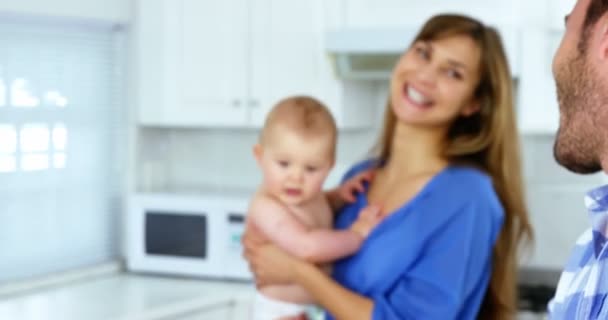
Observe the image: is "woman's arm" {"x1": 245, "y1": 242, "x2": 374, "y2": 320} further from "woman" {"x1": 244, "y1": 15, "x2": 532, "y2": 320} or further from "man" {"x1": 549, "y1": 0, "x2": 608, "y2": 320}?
"man" {"x1": 549, "y1": 0, "x2": 608, "y2": 320}

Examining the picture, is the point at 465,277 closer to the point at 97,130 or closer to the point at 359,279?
the point at 359,279

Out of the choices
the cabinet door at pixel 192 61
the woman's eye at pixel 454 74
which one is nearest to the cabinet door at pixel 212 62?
the cabinet door at pixel 192 61

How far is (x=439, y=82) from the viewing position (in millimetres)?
2129

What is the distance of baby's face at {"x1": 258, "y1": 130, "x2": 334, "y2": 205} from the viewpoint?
7.04ft

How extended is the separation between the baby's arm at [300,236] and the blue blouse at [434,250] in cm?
4

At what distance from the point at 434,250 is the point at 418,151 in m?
0.24

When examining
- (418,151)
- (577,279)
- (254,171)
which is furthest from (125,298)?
(577,279)

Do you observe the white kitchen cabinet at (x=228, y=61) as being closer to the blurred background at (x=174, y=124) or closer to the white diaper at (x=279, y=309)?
the blurred background at (x=174, y=124)

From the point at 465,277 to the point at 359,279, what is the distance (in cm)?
21

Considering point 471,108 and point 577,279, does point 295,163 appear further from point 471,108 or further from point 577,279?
point 577,279

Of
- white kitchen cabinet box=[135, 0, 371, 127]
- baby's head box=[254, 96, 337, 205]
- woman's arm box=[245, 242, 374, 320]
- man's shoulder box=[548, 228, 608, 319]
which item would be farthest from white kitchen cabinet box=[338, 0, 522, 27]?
man's shoulder box=[548, 228, 608, 319]

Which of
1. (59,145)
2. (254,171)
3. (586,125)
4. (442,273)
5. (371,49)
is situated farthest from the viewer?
(254,171)

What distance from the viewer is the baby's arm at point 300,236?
6.95 feet

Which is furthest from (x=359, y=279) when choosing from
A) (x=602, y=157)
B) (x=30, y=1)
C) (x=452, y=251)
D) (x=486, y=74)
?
(x=30, y=1)
